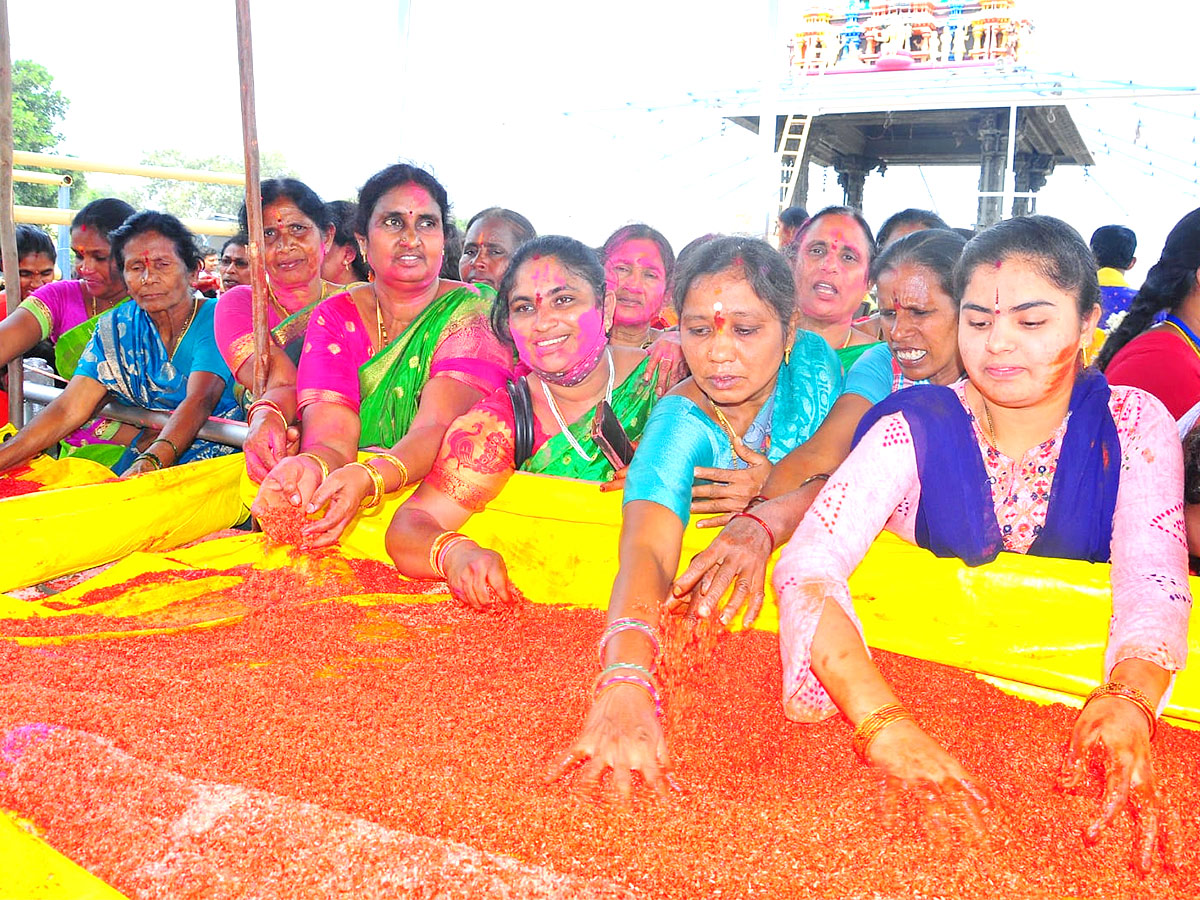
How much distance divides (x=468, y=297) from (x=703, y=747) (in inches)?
73.8

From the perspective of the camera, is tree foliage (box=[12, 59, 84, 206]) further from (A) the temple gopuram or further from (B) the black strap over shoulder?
(B) the black strap over shoulder

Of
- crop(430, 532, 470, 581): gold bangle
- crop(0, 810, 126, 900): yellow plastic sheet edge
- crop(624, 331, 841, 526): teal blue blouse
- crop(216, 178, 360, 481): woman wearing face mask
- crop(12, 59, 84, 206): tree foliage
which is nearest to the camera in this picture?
crop(0, 810, 126, 900): yellow plastic sheet edge

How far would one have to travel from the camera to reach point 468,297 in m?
2.98

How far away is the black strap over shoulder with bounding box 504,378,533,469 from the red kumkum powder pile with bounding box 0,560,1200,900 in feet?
2.18

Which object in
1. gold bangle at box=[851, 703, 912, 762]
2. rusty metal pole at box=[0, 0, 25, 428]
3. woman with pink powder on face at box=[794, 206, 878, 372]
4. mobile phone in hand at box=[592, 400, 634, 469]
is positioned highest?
rusty metal pole at box=[0, 0, 25, 428]

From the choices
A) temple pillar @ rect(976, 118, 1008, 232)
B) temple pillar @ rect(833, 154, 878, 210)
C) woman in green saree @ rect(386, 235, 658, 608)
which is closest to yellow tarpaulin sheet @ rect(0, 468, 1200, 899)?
woman in green saree @ rect(386, 235, 658, 608)

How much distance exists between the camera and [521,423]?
249cm

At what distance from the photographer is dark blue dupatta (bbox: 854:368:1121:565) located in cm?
170

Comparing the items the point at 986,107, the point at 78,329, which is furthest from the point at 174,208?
the point at 78,329

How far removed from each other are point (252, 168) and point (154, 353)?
57.4 inches

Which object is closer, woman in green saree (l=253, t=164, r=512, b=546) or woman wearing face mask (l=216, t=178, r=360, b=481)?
woman in green saree (l=253, t=164, r=512, b=546)

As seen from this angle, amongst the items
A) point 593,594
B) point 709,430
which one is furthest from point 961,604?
point 593,594

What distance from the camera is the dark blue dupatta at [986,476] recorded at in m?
1.70

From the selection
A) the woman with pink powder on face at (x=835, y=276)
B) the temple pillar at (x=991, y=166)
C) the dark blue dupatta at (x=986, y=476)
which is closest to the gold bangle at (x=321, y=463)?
the dark blue dupatta at (x=986, y=476)
